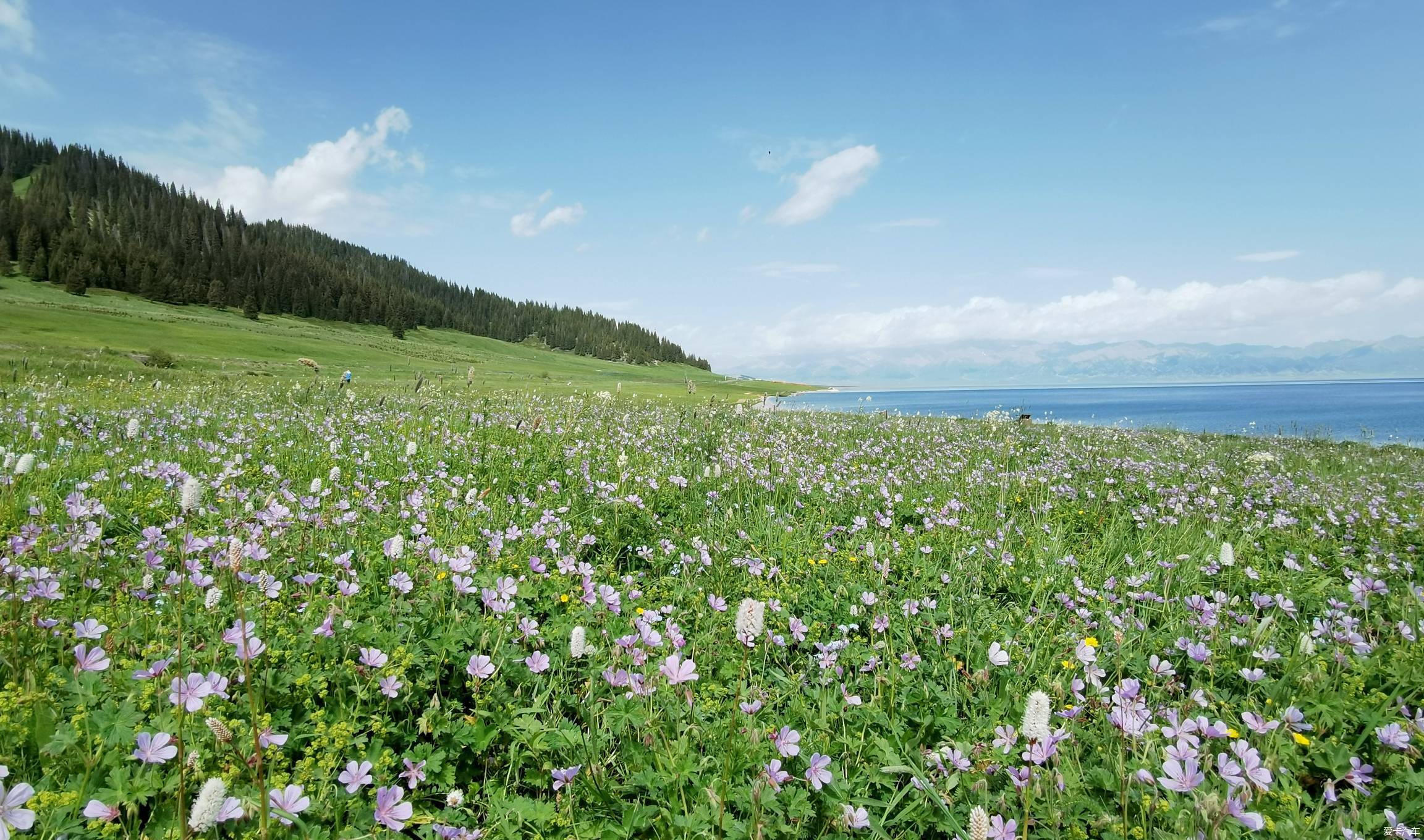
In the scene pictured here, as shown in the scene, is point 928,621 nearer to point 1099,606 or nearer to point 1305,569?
point 1099,606

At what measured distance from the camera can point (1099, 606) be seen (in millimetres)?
4434

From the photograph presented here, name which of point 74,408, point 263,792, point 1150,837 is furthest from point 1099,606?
point 74,408

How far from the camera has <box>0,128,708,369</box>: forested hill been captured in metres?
105

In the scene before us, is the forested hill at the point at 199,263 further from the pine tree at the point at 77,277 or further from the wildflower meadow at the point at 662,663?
the wildflower meadow at the point at 662,663

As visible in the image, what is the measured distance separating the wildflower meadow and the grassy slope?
7.61 m

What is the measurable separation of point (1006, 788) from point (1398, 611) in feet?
Result: 13.6

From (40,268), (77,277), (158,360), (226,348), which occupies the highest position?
(40,268)

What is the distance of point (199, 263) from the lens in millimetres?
120375

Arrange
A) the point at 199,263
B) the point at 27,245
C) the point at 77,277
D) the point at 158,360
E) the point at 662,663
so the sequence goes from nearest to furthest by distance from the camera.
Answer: the point at 662,663 < the point at 158,360 < the point at 77,277 < the point at 27,245 < the point at 199,263

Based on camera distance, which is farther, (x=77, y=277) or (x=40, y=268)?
(x=40, y=268)

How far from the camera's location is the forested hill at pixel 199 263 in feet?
346

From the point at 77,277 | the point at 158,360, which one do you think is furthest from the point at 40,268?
the point at 158,360

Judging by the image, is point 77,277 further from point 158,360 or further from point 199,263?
point 158,360

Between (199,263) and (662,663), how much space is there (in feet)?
518
